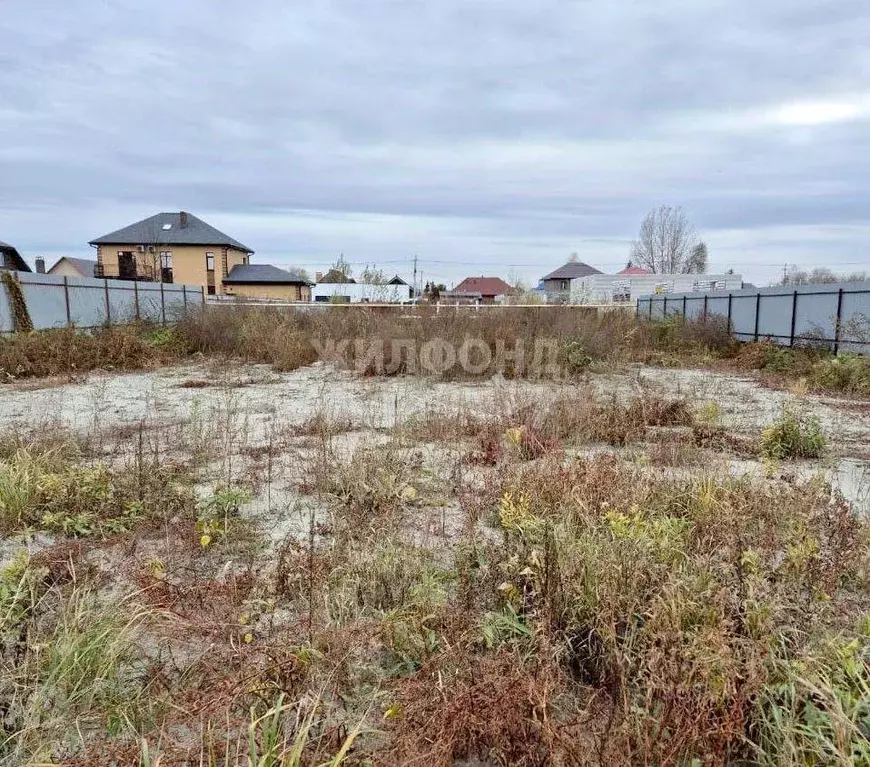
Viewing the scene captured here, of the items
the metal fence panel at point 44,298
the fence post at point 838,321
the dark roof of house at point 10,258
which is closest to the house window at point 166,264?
the dark roof of house at point 10,258

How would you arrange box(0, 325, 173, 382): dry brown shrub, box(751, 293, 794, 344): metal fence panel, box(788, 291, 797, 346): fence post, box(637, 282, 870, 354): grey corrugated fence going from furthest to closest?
box(751, 293, 794, 344): metal fence panel < box(788, 291, 797, 346): fence post < box(637, 282, 870, 354): grey corrugated fence < box(0, 325, 173, 382): dry brown shrub

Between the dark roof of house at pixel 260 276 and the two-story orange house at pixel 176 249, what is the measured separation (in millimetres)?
786

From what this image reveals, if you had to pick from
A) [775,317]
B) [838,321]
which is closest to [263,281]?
[775,317]

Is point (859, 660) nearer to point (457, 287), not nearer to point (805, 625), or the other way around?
point (805, 625)

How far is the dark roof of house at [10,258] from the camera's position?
109 ft

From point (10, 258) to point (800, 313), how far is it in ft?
138

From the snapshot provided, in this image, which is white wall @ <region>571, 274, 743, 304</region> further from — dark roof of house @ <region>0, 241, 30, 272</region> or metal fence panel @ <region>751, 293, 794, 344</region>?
dark roof of house @ <region>0, 241, 30, 272</region>

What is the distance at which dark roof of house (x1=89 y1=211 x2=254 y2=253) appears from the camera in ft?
132

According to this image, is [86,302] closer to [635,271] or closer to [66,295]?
[66,295]

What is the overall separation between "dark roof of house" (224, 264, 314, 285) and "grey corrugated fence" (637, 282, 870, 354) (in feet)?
105

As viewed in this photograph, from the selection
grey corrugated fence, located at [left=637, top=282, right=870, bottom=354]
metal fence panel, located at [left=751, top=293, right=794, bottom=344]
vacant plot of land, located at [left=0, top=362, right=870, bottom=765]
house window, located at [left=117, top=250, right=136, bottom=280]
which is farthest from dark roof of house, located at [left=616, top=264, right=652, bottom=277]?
vacant plot of land, located at [left=0, top=362, right=870, bottom=765]

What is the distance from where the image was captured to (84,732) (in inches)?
65.7

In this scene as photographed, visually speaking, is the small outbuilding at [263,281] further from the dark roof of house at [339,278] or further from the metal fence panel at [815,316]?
the metal fence panel at [815,316]

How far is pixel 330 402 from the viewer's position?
725 centimetres
